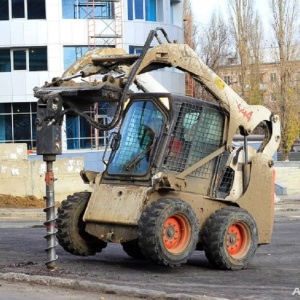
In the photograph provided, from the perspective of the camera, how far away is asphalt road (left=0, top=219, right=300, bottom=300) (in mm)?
11141

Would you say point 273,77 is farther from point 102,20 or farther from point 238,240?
point 238,240

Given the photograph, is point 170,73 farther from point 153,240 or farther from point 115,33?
point 153,240

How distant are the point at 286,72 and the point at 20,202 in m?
39.0

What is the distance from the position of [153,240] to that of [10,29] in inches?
1367

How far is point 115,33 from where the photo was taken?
4612 cm

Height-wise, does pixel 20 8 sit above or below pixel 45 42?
above

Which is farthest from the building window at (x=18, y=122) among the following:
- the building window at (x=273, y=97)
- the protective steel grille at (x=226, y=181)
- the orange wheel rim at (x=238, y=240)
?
the orange wheel rim at (x=238, y=240)

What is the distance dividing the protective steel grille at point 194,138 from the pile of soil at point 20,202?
17683 millimetres

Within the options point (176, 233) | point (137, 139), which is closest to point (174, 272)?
point (176, 233)

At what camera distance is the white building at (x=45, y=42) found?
149ft

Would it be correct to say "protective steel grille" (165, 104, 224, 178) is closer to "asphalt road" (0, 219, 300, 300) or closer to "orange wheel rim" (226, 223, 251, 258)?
"orange wheel rim" (226, 223, 251, 258)

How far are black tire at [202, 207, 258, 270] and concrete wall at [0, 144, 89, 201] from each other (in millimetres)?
17567

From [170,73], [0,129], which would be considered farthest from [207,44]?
[0,129]

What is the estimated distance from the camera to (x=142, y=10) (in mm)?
48156
